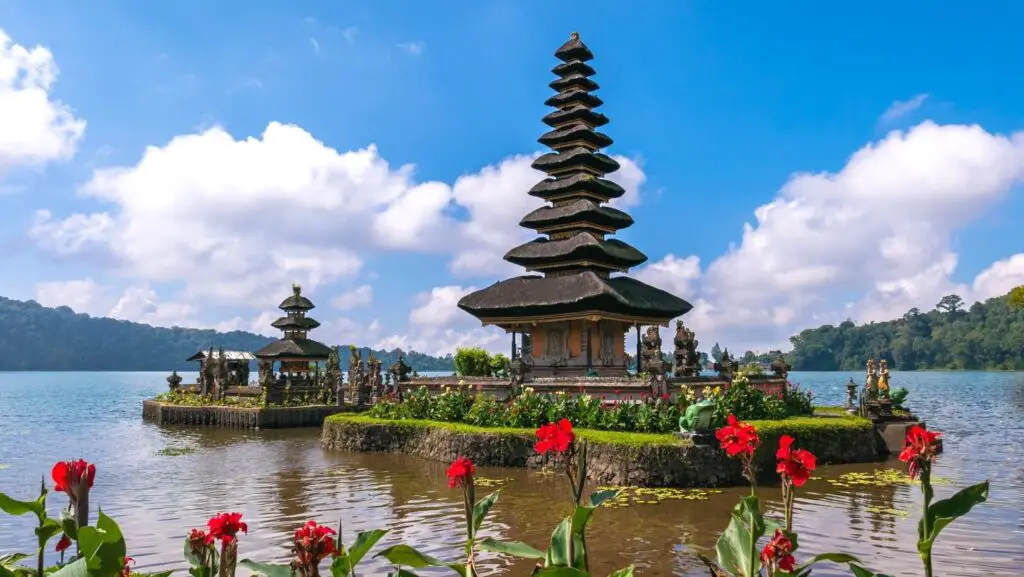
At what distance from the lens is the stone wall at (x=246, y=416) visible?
3603 centimetres

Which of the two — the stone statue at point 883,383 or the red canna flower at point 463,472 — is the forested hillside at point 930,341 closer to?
the stone statue at point 883,383

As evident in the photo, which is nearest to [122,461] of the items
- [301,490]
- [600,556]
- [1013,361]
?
[301,490]

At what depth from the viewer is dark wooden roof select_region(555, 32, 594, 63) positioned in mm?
37500

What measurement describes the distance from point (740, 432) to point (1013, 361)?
165814 millimetres

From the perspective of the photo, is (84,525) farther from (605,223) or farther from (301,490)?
(605,223)

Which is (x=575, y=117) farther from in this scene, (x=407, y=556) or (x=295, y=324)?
(x=407, y=556)

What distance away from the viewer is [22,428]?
42.5 m

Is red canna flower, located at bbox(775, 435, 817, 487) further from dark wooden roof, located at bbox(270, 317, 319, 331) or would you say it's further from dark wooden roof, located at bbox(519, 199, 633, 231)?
dark wooden roof, located at bbox(270, 317, 319, 331)

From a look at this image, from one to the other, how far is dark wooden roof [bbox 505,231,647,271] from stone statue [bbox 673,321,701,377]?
239 inches

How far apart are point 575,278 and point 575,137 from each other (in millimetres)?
8492

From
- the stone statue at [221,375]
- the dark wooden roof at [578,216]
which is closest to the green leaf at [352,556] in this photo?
the dark wooden roof at [578,216]

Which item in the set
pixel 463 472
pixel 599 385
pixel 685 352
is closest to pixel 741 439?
pixel 463 472

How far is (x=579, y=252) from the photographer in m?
31.3

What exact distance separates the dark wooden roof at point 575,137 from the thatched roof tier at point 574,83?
2.44m
